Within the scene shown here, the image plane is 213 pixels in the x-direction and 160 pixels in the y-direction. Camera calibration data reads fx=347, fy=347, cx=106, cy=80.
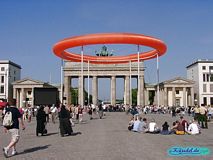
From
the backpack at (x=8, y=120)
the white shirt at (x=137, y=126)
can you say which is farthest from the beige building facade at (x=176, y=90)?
the backpack at (x=8, y=120)

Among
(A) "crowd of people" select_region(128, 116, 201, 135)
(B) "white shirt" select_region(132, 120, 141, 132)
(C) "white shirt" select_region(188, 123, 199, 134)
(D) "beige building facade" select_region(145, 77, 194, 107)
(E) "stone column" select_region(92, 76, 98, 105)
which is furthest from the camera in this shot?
(D) "beige building facade" select_region(145, 77, 194, 107)

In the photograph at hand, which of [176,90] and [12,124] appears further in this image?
[176,90]

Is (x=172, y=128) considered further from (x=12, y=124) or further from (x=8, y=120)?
(x=8, y=120)

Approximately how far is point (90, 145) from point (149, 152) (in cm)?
291

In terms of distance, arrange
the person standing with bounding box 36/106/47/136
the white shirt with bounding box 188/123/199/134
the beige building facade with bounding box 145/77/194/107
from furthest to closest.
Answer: the beige building facade with bounding box 145/77/194/107
the white shirt with bounding box 188/123/199/134
the person standing with bounding box 36/106/47/136

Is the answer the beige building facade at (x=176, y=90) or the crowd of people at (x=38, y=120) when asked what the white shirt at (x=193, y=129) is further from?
the beige building facade at (x=176, y=90)

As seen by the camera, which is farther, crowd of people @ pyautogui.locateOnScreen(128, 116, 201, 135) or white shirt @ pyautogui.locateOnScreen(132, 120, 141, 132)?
white shirt @ pyautogui.locateOnScreen(132, 120, 141, 132)

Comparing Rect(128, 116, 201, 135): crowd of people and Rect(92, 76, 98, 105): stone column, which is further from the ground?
Rect(92, 76, 98, 105): stone column

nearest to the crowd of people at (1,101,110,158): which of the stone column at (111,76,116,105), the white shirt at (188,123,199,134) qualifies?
the white shirt at (188,123,199,134)

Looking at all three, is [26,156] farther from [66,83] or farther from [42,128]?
[66,83]

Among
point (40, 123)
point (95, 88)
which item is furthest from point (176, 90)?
point (40, 123)

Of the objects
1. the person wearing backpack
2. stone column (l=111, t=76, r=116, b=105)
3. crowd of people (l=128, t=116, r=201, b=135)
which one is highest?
stone column (l=111, t=76, r=116, b=105)

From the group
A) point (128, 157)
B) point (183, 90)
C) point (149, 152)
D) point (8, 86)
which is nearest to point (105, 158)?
point (128, 157)

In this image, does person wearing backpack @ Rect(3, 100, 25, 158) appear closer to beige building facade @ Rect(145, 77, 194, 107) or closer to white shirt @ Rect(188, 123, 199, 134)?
white shirt @ Rect(188, 123, 199, 134)
